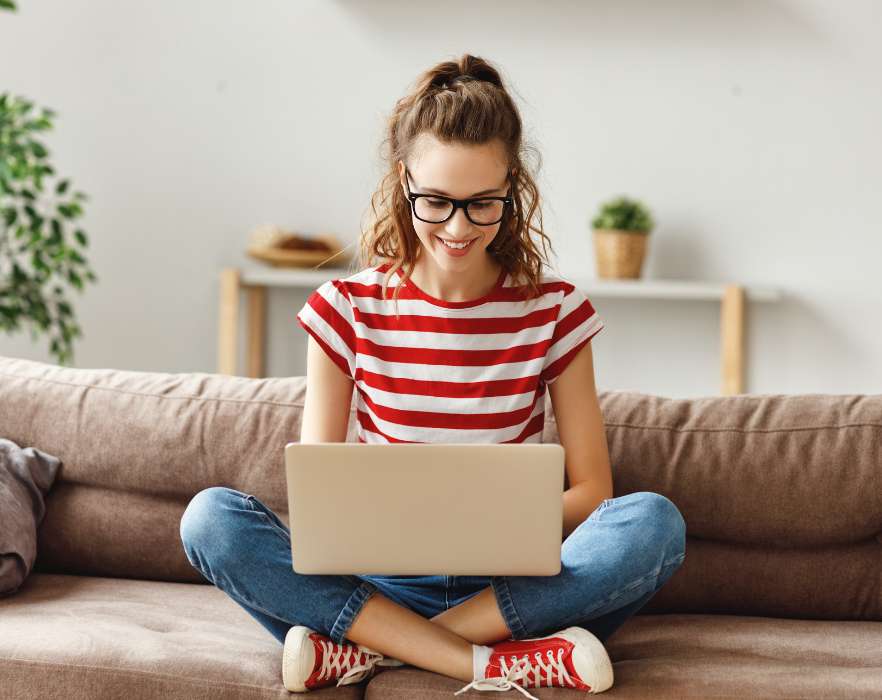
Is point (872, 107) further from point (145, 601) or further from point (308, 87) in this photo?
point (145, 601)

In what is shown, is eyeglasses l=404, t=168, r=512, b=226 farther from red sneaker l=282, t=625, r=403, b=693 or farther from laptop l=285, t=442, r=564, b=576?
red sneaker l=282, t=625, r=403, b=693

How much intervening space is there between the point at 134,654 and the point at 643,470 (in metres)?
0.81

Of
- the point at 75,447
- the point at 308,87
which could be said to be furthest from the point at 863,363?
the point at 75,447

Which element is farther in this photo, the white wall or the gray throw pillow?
the white wall

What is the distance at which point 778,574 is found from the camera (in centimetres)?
169

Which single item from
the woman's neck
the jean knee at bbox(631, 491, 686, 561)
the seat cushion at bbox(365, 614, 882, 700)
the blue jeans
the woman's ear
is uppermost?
the woman's ear

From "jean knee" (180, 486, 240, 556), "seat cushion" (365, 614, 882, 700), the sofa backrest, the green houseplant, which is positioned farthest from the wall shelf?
"jean knee" (180, 486, 240, 556)

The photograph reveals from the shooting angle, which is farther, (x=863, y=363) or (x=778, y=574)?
(x=863, y=363)

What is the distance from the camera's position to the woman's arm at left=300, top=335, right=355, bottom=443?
1.61 meters

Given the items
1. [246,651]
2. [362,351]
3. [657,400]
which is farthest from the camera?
[657,400]

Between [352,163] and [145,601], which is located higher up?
[352,163]

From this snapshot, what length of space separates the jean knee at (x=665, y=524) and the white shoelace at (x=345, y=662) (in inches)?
15.3

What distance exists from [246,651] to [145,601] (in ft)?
1.01

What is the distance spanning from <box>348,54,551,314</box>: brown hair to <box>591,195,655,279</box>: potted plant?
4.96 feet
